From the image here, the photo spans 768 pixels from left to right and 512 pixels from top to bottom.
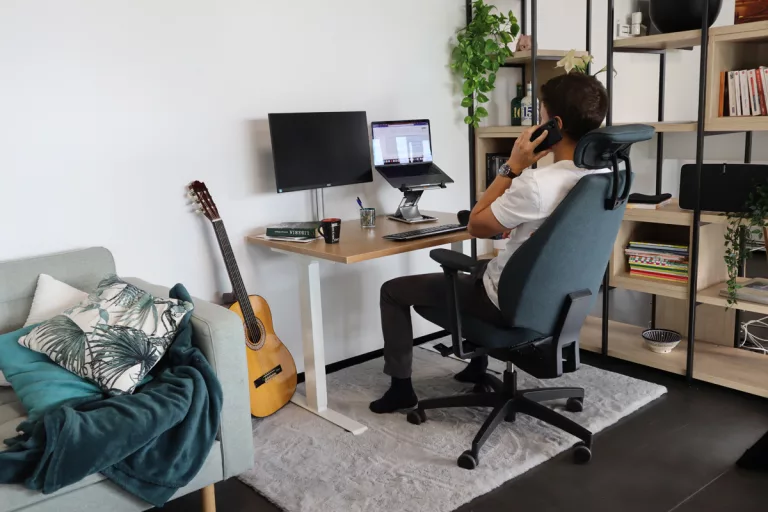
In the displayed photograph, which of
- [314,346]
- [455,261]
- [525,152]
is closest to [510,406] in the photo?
[455,261]

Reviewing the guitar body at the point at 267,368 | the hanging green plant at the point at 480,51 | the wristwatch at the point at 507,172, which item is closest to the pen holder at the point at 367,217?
the guitar body at the point at 267,368

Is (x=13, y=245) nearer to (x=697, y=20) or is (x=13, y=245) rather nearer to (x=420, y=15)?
(x=420, y=15)

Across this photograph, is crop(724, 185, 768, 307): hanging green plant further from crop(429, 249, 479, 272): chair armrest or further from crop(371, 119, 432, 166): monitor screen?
crop(371, 119, 432, 166): monitor screen

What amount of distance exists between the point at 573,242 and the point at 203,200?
4.82 ft

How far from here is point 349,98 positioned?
3361 millimetres

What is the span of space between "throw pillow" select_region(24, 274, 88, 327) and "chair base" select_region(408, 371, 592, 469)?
133 centimetres

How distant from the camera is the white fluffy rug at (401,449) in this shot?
91.0 inches

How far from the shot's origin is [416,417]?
280cm

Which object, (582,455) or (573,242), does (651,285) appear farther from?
(573,242)

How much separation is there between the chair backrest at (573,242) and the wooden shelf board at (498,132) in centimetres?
135

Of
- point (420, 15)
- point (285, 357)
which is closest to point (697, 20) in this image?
point (420, 15)

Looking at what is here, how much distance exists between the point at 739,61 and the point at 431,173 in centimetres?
142

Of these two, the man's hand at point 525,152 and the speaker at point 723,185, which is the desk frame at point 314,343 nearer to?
the man's hand at point 525,152

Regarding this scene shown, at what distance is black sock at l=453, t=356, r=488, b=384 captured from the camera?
315cm
